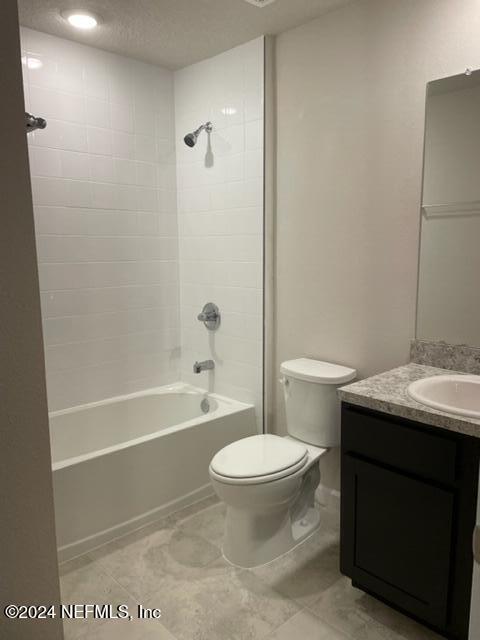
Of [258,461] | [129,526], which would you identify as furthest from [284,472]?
[129,526]

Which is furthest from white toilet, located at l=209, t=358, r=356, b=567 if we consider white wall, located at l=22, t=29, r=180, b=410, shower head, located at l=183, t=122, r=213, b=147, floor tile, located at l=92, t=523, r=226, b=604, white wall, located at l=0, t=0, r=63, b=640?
shower head, located at l=183, t=122, r=213, b=147

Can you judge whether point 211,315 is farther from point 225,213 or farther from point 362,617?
point 362,617

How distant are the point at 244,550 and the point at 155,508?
580 mm

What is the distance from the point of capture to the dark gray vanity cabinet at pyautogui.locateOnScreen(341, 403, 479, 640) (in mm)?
1510

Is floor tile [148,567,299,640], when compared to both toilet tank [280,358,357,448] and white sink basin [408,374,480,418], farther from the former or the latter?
white sink basin [408,374,480,418]

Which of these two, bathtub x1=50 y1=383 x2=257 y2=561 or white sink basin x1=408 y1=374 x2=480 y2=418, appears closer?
white sink basin x1=408 y1=374 x2=480 y2=418

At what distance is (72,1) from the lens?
7.08 ft

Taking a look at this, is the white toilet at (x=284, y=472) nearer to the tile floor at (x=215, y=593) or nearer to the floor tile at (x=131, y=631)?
the tile floor at (x=215, y=593)

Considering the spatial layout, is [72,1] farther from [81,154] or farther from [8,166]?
[8,166]

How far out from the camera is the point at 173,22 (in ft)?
7.67

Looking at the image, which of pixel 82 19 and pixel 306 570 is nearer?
pixel 306 570

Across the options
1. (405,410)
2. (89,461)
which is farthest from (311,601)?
(89,461)

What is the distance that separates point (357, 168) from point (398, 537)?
5.15ft

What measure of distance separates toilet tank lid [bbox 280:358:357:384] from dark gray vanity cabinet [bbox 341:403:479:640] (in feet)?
1.45
